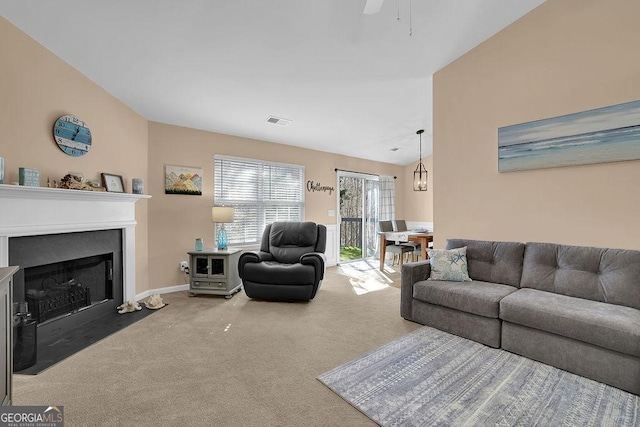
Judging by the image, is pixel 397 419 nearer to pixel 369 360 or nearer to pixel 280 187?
pixel 369 360

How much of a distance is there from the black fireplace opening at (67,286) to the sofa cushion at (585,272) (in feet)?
14.8

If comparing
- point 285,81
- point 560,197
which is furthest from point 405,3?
point 560,197

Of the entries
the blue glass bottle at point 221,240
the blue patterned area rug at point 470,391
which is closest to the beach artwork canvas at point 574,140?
the blue patterned area rug at point 470,391

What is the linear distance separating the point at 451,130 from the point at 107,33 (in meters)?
3.66

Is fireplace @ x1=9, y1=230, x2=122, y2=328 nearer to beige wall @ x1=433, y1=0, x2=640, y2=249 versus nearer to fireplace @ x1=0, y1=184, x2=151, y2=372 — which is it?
fireplace @ x1=0, y1=184, x2=151, y2=372

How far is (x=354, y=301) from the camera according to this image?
3.77m

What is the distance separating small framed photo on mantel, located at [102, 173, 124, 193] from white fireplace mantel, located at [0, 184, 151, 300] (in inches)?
4.5

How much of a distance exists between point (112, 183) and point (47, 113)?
37.3 inches

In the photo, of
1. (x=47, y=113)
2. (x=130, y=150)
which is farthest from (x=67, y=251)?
(x=130, y=150)

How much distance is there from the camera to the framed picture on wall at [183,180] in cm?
415

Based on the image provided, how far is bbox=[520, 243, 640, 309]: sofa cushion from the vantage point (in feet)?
7.32

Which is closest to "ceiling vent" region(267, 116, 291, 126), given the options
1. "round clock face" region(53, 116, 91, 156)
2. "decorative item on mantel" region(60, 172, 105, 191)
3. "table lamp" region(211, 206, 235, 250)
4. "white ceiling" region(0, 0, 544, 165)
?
"white ceiling" region(0, 0, 544, 165)

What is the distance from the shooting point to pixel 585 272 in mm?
2445

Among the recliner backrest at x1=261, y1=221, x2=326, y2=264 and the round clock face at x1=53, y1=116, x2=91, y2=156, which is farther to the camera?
the recliner backrest at x1=261, y1=221, x2=326, y2=264
